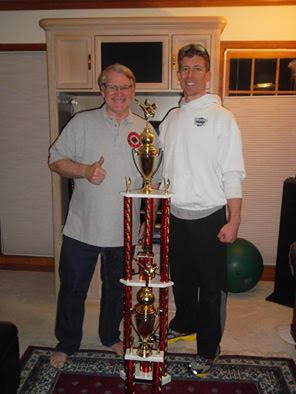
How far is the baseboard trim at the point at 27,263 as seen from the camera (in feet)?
11.5

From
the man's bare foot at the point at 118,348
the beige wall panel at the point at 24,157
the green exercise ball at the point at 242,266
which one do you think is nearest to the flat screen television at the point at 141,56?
the beige wall panel at the point at 24,157

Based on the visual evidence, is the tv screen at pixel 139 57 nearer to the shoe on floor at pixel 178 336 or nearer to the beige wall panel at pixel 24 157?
the beige wall panel at pixel 24 157

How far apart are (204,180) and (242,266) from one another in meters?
1.31

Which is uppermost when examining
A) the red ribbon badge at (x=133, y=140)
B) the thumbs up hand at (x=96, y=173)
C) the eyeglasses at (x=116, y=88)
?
the eyeglasses at (x=116, y=88)

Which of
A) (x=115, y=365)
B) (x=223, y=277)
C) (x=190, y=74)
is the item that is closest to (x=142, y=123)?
(x=190, y=74)

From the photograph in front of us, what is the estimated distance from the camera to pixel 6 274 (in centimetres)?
344

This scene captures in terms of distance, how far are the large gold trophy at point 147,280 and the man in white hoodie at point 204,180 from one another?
0.22 m

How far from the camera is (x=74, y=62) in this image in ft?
8.43

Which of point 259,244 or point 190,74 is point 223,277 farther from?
point 259,244

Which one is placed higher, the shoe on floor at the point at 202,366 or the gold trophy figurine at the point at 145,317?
the gold trophy figurine at the point at 145,317

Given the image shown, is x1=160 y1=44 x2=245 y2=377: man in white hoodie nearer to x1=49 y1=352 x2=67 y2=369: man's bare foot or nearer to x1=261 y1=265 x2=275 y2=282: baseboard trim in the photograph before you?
x1=49 y1=352 x2=67 y2=369: man's bare foot

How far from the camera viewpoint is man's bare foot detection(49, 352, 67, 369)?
210cm

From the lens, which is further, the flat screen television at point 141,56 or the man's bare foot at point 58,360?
the flat screen television at point 141,56

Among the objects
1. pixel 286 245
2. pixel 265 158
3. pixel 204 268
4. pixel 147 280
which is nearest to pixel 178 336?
pixel 204 268
